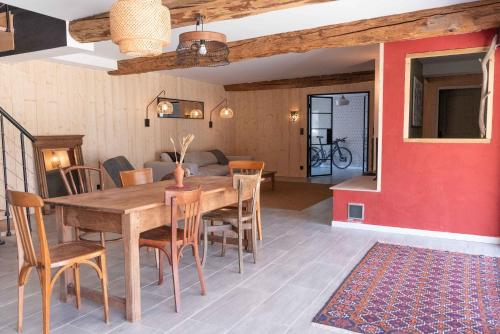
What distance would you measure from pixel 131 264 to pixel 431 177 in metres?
3.49

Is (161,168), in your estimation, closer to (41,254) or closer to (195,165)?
(195,165)

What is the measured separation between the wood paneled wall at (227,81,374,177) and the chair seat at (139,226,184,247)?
23.8 feet

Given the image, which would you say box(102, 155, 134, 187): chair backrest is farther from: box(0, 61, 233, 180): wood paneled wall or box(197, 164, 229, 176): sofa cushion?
box(197, 164, 229, 176): sofa cushion

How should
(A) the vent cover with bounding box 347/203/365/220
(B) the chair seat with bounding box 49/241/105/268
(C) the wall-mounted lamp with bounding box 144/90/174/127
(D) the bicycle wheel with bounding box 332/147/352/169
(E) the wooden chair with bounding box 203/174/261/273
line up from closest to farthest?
(B) the chair seat with bounding box 49/241/105/268 < (E) the wooden chair with bounding box 203/174/261/273 < (A) the vent cover with bounding box 347/203/365/220 < (C) the wall-mounted lamp with bounding box 144/90/174/127 < (D) the bicycle wheel with bounding box 332/147/352/169

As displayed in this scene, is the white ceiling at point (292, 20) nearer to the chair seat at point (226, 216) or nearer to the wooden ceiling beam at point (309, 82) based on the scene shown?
the wooden ceiling beam at point (309, 82)

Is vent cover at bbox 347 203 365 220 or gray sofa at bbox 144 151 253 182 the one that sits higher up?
gray sofa at bbox 144 151 253 182

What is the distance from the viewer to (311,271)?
3.34m

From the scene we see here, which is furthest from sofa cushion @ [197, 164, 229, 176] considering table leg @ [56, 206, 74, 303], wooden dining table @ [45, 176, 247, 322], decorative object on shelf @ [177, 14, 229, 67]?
table leg @ [56, 206, 74, 303]

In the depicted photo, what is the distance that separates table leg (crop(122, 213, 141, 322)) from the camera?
2418 millimetres

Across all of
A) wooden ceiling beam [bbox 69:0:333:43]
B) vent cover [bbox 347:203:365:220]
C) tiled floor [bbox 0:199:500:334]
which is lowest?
tiled floor [bbox 0:199:500:334]

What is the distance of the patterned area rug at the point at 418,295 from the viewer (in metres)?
2.40

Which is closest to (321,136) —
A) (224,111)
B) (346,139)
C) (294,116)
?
(346,139)

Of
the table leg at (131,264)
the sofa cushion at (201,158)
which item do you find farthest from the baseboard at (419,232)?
the sofa cushion at (201,158)

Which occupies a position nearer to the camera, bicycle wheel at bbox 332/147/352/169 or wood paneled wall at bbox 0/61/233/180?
wood paneled wall at bbox 0/61/233/180
